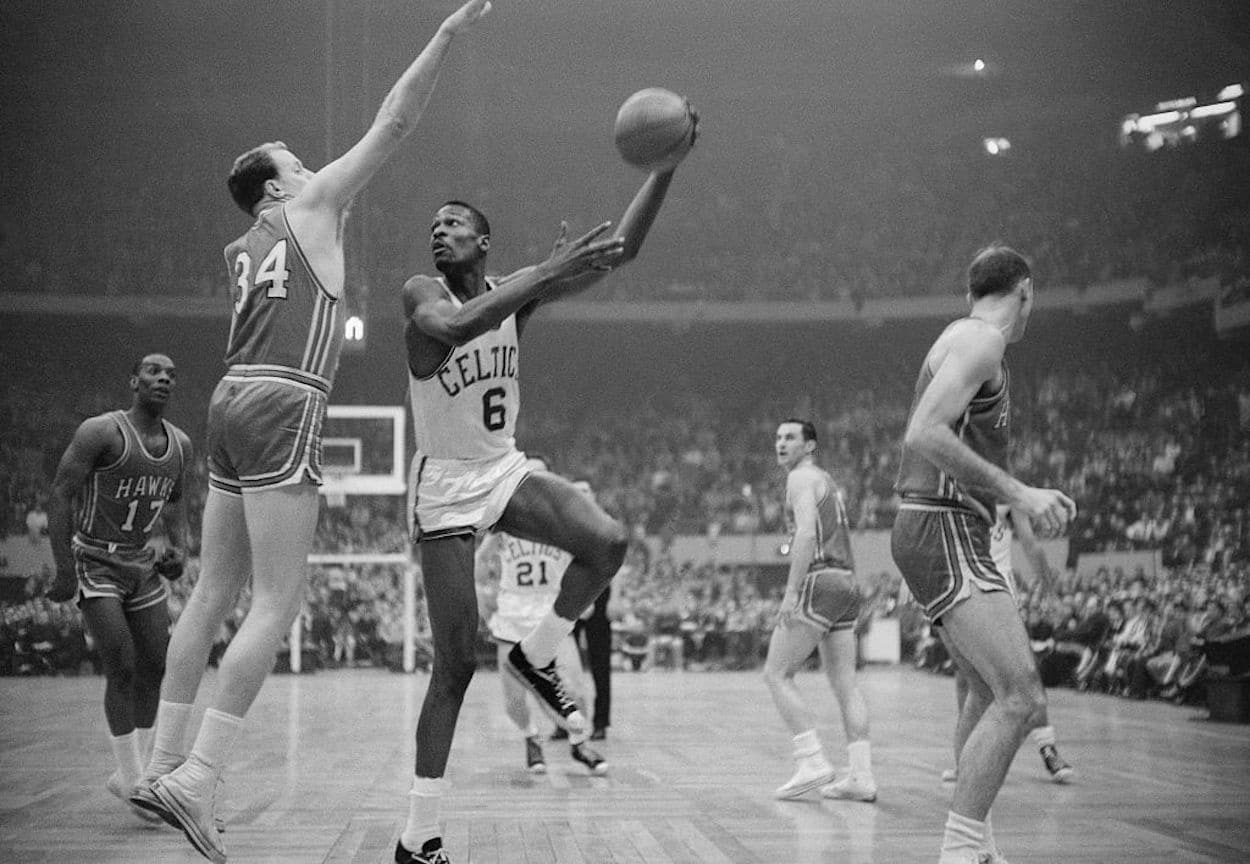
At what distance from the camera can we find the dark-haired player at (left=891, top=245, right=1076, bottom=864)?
12.9 feet

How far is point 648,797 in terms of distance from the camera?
255 inches

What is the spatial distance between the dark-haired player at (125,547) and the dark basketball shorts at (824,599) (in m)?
3.10

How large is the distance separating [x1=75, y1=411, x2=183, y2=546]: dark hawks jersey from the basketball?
109 inches

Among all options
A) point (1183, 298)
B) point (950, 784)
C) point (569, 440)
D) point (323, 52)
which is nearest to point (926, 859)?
point (950, 784)

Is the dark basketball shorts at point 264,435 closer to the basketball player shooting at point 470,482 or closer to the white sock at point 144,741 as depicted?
the basketball player shooting at point 470,482

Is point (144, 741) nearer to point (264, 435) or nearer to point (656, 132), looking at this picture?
point (264, 435)

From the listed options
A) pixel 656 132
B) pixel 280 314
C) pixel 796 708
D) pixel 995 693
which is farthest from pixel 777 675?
pixel 280 314

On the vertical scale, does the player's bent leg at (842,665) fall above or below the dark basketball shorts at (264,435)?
below

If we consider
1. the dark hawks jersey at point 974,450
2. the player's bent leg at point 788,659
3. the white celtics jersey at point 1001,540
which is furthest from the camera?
the white celtics jersey at point 1001,540

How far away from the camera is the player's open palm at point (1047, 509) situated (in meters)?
3.67

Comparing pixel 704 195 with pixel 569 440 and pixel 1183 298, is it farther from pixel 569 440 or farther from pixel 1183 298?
pixel 1183 298

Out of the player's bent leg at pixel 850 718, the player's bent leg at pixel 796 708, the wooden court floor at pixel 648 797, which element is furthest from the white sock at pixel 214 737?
the player's bent leg at pixel 850 718

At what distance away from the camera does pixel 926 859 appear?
473cm

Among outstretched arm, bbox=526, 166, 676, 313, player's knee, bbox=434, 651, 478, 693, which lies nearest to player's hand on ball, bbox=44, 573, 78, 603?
player's knee, bbox=434, 651, 478, 693
